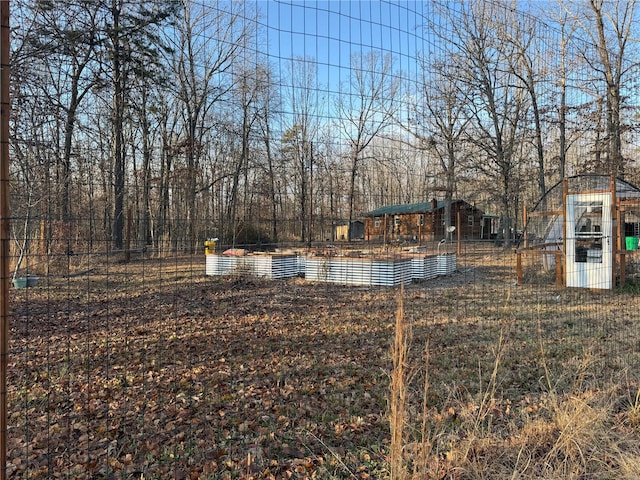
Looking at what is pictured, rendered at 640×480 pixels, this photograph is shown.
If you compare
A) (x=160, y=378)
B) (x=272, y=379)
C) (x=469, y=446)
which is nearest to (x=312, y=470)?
(x=469, y=446)

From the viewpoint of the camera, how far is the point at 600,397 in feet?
9.66

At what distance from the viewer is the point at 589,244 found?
29.2 ft

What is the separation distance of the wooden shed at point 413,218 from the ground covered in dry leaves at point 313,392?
2.05 m

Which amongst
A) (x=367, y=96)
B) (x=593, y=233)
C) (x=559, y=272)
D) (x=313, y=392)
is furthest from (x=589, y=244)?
(x=313, y=392)

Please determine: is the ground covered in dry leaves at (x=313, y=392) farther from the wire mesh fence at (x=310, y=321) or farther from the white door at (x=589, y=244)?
the white door at (x=589, y=244)

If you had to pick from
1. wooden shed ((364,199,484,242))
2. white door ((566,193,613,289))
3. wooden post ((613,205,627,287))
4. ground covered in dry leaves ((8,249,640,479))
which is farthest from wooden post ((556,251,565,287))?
wooden shed ((364,199,484,242))

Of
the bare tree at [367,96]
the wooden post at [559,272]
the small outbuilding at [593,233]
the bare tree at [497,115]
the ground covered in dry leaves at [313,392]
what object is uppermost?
the bare tree at [497,115]

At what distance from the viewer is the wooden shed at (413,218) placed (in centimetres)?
828

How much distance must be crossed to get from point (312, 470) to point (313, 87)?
8.96 ft

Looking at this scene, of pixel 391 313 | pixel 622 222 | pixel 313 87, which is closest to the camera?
pixel 313 87

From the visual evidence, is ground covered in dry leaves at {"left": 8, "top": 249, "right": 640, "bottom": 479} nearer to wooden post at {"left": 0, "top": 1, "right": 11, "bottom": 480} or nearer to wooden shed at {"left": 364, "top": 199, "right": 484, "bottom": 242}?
wooden post at {"left": 0, "top": 1, "right": 11, "bottom": 480}

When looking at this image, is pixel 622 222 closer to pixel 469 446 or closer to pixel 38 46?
pixel 469 446

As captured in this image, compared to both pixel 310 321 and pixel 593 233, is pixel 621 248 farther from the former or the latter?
pixel 310 321

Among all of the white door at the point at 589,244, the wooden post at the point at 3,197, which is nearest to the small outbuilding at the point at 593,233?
the white door at the point at 589,244
